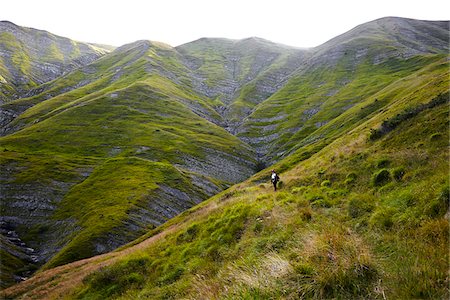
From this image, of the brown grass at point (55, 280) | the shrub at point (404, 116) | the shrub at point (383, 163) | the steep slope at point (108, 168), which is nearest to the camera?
the shrub at point (383, 163)

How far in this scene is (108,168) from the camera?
315 feet

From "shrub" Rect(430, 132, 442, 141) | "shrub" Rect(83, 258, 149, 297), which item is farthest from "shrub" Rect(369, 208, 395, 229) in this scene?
"shrub" Rect(83, 258, 149, 297)

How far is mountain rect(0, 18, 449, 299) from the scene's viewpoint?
8602mm

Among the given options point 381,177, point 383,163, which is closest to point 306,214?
point 381,177

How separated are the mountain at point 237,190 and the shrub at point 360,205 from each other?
9cm

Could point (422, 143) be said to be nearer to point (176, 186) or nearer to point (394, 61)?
point (176, 186)

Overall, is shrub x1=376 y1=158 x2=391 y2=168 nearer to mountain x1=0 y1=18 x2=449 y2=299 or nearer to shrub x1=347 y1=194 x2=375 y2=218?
mountain x1=0 y1=18 x2=449 y2=299

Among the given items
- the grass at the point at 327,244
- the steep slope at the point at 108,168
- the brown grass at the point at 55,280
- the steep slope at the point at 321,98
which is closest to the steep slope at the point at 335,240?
the grass at the point at 327,244

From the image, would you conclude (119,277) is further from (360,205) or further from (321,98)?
(321,98)

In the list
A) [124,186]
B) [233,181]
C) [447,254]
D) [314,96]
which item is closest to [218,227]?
[447,254]

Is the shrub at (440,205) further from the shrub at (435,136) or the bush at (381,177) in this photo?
the shrub at (435,136)

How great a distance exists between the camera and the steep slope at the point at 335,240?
743cm

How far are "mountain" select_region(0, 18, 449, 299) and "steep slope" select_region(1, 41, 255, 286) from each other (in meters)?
0.50

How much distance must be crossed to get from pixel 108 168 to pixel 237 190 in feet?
227
